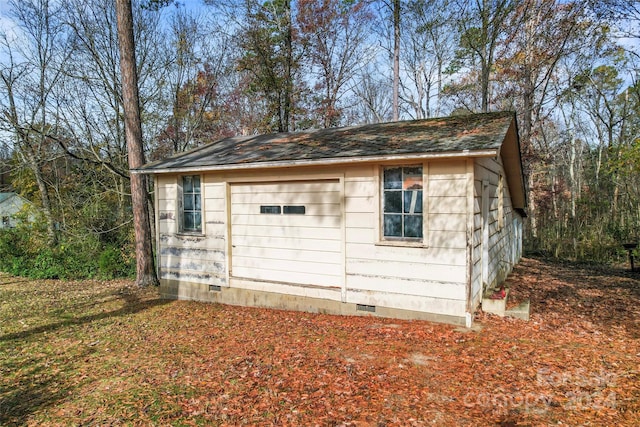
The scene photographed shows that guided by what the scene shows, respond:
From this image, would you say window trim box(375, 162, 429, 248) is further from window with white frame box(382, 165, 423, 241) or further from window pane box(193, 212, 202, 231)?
window pane box(193, 212, 202, 231)

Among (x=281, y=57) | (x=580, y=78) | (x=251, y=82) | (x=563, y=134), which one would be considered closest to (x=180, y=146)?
(x=251, y=82)

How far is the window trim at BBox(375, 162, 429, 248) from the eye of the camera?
235 inches

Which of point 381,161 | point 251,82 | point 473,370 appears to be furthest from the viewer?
point 251,82

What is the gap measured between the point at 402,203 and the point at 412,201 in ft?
0.56

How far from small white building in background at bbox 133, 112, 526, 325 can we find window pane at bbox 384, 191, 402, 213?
17 mm

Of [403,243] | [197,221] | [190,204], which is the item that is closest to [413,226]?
[403,243]

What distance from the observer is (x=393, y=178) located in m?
6.27

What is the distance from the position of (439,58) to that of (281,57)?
8889mm

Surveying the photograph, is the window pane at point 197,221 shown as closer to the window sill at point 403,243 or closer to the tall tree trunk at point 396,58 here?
the window sill at point 403,243

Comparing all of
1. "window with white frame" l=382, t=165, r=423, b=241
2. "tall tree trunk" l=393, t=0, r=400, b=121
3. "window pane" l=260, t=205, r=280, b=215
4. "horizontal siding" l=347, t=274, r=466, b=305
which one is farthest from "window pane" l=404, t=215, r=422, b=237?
"tall tree trunk" l=393, t=0, r=400, b=121

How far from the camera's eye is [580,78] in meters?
17.3

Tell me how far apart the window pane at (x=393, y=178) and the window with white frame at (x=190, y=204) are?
14.0 ft

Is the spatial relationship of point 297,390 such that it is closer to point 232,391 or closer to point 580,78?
point 232,391

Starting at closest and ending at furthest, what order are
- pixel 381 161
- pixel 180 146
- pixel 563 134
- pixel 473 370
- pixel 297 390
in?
1. pixel 297 390
2. pixel 473 370
3. pixel 381 161
4. pixel 180 146
5. pixel 563 134
